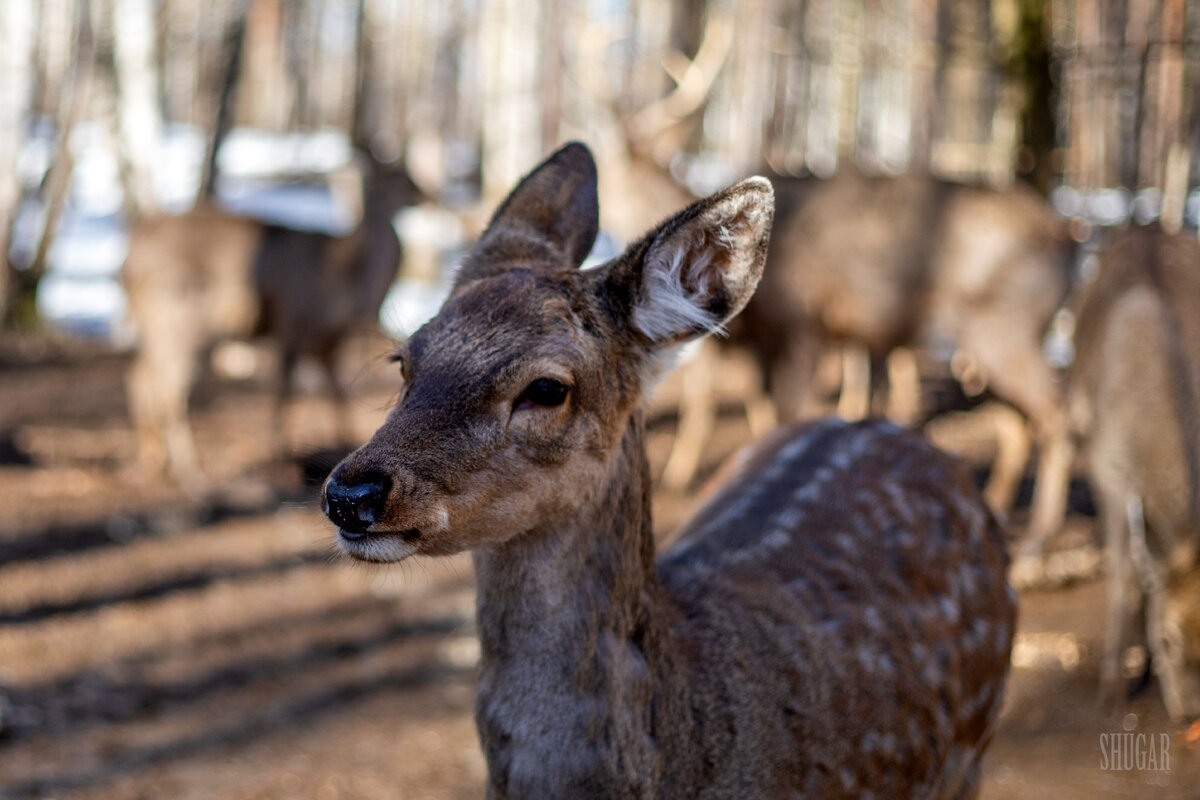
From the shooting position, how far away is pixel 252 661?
18.4 ft

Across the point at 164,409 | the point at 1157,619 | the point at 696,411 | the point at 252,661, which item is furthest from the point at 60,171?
the point at 1157,619

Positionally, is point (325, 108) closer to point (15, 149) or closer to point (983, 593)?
point (15, 149)

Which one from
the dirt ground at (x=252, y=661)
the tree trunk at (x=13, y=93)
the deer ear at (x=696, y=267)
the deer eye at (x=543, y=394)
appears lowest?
the dirt ground at (x=252, y=661)

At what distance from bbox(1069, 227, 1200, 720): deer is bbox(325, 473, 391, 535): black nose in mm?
3284

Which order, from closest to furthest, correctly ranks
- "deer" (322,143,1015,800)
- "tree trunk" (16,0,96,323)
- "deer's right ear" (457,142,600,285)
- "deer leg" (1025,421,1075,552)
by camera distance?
"deer" (322,143,1015,800) → "deer's right ear" (457,142,600,285) → "deer leg" (1025,421,1075,552) → "tree trunk" (16,0,96,323)

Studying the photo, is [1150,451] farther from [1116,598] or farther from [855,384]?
[855,384]

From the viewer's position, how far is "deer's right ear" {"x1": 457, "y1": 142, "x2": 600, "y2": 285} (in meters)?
2.93

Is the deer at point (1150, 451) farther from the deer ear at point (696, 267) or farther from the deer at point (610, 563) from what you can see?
the deer ear at point (696, 267)

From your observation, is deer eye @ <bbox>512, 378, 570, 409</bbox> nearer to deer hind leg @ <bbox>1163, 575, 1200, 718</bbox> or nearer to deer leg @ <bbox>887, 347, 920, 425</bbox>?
deer hind leg @ <bbox>1163, 575, 1200, 718</bbox>

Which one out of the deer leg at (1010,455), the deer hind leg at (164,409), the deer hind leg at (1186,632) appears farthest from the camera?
the deer hind leg at (164,409)

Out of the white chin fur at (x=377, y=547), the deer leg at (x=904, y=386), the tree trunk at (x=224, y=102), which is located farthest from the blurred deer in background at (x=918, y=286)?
the tree trunk at (x=224, y=102)

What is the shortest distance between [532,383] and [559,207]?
82cm

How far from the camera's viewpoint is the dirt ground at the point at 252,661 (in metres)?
4.43

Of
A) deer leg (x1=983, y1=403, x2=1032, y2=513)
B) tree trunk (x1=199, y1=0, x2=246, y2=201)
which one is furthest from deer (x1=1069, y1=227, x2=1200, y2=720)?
tree trunk (x1=199, y1=0, x2=246, y2=201)
